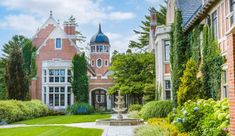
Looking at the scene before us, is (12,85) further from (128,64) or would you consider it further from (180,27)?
(180,27)

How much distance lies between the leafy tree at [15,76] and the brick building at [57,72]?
916 centimetres

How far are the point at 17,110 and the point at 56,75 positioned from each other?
596 inches

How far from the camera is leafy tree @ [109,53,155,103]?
40.1 m

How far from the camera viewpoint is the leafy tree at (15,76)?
35.1 metres

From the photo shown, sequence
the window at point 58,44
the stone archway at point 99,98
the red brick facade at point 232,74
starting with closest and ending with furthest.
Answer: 1. the red brick facade at point 232,74
2. the stone archway at point 99,98
3. the window at point 58,44

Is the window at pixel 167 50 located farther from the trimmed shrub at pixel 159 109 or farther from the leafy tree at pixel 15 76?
the leafy tree at pixel 15 76

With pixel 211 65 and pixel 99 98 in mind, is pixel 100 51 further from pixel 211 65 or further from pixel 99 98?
pixel 211 65

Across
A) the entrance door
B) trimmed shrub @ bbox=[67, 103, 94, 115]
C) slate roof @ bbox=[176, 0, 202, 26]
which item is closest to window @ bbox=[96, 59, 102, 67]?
the entrance door

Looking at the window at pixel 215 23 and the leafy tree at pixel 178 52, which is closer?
the window at pixel 215 23

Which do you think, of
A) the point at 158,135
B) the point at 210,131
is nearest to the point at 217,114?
the point at 210,131

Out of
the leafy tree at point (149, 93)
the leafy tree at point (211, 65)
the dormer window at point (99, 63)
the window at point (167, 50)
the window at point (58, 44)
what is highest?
the window at point (58, 44)

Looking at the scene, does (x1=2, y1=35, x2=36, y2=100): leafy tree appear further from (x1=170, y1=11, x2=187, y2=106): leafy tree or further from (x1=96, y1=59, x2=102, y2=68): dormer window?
(x1=170, y1=11, x2=187, y2=106): leafy tree

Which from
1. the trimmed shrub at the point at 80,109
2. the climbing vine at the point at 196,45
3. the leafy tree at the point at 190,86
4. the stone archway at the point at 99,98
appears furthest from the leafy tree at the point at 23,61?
the leafy tree at the point at 190,86

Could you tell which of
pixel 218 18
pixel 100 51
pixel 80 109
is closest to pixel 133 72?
pixel 80 109
